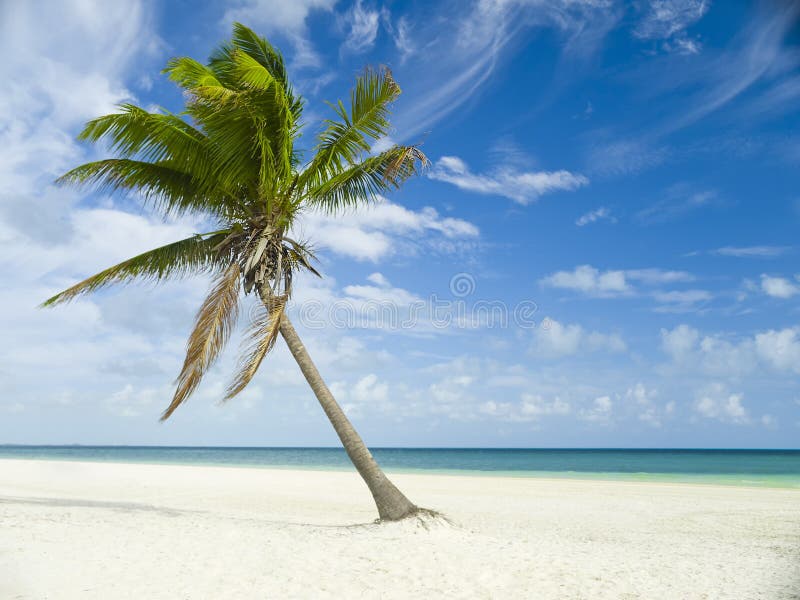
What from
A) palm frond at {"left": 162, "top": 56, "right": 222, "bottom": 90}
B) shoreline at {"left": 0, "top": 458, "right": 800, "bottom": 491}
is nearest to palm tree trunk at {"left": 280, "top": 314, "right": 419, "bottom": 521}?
palm frond at {"left": 162, "top": 56, "right": 222, "bottom": 90}

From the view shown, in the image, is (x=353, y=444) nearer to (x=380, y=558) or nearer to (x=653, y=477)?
(x=380, y=558)

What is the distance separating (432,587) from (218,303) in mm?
4701

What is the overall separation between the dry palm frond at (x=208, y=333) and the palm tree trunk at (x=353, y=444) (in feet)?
2.70

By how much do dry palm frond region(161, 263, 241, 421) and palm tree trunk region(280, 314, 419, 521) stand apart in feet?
2.70

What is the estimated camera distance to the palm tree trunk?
8664 millimetres

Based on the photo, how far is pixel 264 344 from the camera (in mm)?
8227

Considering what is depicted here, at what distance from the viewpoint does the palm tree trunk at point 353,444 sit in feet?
28.4

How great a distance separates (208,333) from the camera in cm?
818

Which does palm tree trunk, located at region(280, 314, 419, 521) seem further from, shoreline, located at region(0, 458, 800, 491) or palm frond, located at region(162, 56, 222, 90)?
shoreline, located at region(0, 458, 800, 491)

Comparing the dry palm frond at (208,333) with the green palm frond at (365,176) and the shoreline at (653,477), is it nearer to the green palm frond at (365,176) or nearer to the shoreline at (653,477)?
the green palm frond at (365,176)

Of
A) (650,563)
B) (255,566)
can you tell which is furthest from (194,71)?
(650,563)

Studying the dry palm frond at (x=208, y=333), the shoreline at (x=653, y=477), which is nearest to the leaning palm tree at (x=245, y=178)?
the dry palm frond at (x=208, y=333)

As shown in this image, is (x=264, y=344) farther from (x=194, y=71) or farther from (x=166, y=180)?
(x=194, y=71)

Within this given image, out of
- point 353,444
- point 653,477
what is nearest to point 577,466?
point 653,477
